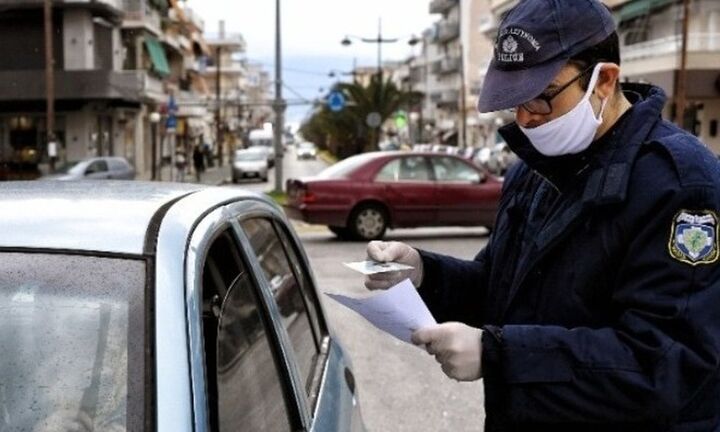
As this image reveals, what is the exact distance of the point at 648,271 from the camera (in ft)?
6.02

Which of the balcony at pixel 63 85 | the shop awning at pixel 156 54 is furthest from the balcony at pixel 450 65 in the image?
the balcony at pixel 63 85

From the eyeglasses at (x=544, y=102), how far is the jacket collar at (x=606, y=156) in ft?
0.35

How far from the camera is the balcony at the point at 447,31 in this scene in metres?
94.1

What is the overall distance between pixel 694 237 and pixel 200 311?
96 cm

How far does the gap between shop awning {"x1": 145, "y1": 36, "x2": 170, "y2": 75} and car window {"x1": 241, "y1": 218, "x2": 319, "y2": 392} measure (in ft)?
170

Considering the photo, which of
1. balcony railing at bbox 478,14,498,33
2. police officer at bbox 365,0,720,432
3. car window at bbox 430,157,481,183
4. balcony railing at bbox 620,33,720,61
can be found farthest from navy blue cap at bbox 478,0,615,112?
balcony railing at bbox 478,14,498,33

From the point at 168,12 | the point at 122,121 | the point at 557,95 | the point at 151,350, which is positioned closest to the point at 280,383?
the point at 151,350

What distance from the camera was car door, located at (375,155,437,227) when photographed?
15211mm

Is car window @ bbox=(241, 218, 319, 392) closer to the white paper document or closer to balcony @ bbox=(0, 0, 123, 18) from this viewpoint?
the white paper document

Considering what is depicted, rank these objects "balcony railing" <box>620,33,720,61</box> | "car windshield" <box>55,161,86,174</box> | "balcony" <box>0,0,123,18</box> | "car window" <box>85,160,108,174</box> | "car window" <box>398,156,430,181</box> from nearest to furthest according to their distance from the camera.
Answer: "car window" <box>398,156,430,181</box> → "car windshield" <box>55,161,86,174</box> → "car window" <box>85,160,108,174</box> → "balcony railing" <box>620,33,720,61</box> → "balcony" <box>0,0,123,18</box>

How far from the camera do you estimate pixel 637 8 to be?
43.2 meters

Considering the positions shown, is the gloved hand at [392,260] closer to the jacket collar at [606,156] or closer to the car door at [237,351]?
the car door at [237,351]

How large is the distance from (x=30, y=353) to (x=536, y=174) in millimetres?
1210

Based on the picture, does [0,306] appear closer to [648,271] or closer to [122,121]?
[648,271]
